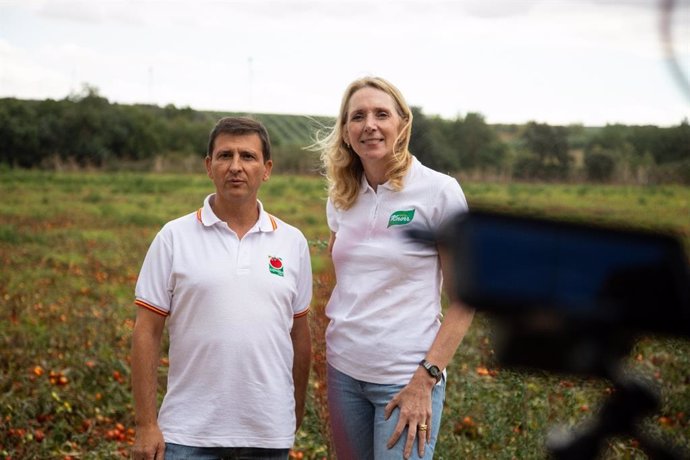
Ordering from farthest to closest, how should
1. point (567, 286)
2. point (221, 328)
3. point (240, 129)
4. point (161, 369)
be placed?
point (161, 369), point (240, 129), point (221, 328), point (567, 286)

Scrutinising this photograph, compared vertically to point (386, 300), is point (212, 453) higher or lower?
lower

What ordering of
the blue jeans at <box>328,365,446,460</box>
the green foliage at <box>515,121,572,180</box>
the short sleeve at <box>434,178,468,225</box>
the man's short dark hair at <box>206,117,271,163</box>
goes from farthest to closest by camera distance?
the man's short dark hair at <box>206,117,271,163</box>
the blue jeans at <box>328,365,446,460</box>
the short sleeve at <box>434,178,468,225</box>
the green foliage at <box>515,121,572,180</box>

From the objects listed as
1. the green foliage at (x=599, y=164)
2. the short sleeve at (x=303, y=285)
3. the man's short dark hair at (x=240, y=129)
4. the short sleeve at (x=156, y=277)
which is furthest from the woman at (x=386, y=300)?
the green foliage at (x=599, y=164)

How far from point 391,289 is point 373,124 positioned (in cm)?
46

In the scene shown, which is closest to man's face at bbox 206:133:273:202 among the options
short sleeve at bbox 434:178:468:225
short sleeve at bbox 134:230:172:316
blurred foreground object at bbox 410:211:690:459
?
short sleeve at bbox 134:230:172:316

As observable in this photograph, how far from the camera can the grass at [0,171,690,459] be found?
58 centimetres

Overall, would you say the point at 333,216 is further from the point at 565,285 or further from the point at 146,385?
the point at 565,285

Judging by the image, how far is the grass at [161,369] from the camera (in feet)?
1.90

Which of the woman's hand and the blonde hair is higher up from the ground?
the blonde hair

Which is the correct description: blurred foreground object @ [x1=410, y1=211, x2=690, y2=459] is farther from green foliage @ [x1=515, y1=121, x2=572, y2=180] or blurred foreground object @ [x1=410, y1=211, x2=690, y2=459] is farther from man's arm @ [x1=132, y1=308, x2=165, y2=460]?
man's arm @ [x1=132, y1=308, x2=165, y2=460]

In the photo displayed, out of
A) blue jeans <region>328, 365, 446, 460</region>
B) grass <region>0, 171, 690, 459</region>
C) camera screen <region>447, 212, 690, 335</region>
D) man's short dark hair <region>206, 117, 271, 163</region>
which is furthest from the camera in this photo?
man's short dark hair <region>206, 117, 271, 163</region>

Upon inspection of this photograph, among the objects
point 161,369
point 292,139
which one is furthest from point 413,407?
point 292,139

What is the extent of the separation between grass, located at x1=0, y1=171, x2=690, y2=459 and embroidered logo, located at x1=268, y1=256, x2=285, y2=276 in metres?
0.63

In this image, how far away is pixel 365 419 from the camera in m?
2.49
